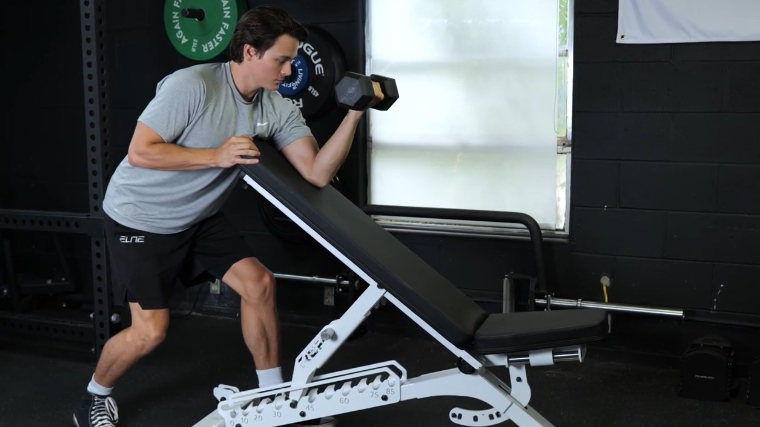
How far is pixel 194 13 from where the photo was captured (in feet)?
12.1

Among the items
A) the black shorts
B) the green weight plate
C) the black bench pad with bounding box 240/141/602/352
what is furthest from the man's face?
the green weight plate

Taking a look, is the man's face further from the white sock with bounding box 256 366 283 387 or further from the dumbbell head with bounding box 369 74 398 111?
the white sock with bounding box 256 366 283 387

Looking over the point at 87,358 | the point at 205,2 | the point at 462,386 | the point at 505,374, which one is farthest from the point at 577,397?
the point at 205,2

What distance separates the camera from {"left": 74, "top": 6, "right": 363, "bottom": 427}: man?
96.0 inches

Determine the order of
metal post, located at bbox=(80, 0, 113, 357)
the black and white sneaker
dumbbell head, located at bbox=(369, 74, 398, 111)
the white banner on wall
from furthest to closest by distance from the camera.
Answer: metal post, located at bbox=(80, 0, 113, 357), the white banner on wall, the black and white sneaker, dumbbell head, located at bbox=(369, 74, 398, 111)

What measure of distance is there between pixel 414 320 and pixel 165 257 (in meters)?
0.91

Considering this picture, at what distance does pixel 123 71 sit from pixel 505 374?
2.41m

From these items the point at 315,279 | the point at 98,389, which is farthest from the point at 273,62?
the point at 315,279

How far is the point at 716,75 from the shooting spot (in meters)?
3.05

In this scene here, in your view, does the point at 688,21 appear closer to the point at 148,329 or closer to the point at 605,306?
the point at 605,306

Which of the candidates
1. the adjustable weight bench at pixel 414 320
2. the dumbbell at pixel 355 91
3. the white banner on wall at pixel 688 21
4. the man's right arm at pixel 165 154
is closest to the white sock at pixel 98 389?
the adjustable weight bench at pixel 414 320

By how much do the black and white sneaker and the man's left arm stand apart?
1022 mm

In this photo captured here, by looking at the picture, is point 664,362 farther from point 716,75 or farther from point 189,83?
point 189,83

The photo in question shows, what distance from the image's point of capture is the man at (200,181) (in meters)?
2.44
